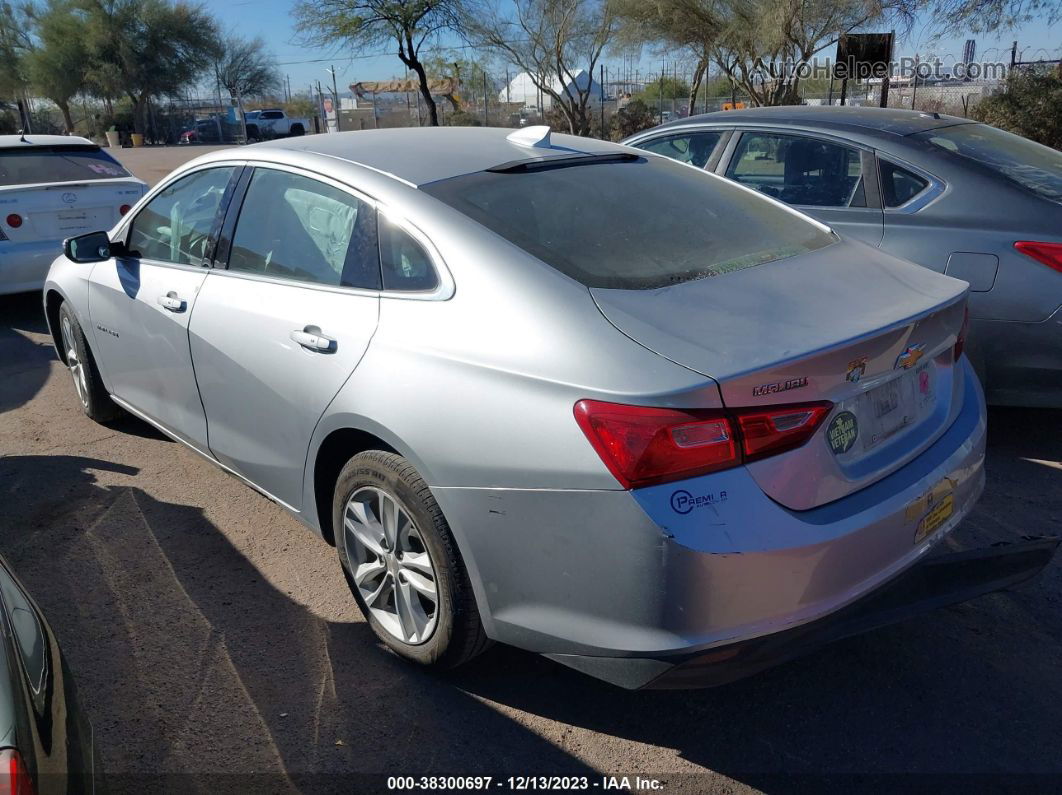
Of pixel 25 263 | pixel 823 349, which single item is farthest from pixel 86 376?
pixel 823 349

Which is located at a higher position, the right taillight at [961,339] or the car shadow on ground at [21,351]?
the right taillight at [961,339]

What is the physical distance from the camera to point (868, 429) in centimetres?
240

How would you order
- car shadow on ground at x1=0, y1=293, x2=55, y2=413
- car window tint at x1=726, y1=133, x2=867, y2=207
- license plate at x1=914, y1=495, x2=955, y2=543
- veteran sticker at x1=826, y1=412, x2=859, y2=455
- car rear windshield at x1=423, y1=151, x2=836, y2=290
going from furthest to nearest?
1. car shadow on ground at x1=0, y1=293, x2=55, y2=413
2. car window tint at x1=726, y1=133, x2=867, y2=207
3. car rear windshield at x1=423, y1=151, x2=836, y2=290
4. license plate at x1=914, y1=495, x2=955, y2=543
5. veteran sticker at x1=826, y1=412, x2=859, y2=455

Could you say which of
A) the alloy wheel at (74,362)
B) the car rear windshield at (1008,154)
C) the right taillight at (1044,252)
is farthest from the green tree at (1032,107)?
the alloy wheel at (74,362)

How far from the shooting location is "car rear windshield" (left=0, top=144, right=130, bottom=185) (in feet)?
25.1

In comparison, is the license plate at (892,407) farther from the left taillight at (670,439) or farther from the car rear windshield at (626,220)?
the car rear windshield at (626,220)

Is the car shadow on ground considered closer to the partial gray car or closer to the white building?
the partial gray car

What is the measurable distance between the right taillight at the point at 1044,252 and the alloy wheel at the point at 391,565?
3205 millimetres

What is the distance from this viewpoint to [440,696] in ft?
9.29

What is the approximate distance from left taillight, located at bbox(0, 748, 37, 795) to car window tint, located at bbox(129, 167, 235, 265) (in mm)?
2611

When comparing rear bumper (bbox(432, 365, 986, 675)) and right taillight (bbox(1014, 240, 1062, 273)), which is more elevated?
right taillight (bbox(1014, 240, 1062, 273))

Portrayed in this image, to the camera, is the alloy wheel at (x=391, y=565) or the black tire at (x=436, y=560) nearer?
the black tire at (x=436, y=560)

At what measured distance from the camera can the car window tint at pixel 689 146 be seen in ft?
19.0

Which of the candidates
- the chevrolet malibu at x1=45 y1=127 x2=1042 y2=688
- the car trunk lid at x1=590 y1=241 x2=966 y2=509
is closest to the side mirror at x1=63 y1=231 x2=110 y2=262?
the chevrolet malibu at x1=45 y1=127 x2=1042 y2=688
